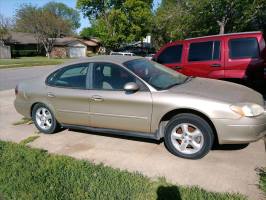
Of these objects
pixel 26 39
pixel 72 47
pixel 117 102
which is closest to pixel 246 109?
pixel 117 102

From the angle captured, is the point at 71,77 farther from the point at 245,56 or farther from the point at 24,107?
the point at 245,56

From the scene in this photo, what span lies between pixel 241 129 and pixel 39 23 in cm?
5043

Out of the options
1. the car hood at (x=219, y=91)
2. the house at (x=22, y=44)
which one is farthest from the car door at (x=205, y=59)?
the house at (x=22, y=44)

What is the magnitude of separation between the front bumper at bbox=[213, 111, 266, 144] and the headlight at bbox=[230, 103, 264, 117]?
57 millimetres

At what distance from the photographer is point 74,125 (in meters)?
5.88

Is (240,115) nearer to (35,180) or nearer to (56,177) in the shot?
(56,177)

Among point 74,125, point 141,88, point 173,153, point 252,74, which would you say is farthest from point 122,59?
point 252,74

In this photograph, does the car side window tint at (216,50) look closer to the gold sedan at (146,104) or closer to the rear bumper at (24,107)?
the gold sedan at (146,104)

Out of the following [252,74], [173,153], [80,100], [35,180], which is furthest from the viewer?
[252,74]

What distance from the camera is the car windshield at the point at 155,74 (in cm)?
512

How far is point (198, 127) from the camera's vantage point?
4.59 metres

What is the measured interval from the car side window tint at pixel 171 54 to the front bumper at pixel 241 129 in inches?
151

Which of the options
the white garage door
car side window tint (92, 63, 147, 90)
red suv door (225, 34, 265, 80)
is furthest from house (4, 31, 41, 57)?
car side window tint (92, 63, 147, 90)

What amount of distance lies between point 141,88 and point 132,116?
483 mm
